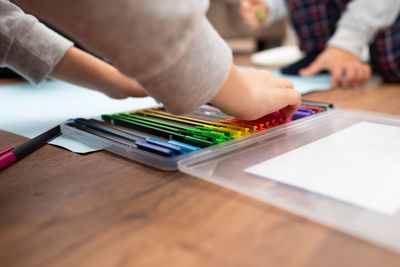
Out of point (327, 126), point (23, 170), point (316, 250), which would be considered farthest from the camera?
point (327, 126)

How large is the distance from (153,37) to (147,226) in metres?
0.12

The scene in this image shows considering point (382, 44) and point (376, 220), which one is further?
point (382, 44)

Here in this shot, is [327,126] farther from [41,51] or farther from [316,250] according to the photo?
[41,51]

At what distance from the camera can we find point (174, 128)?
36 centimetres

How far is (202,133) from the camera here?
345 mm

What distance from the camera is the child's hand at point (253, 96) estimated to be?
0.28m

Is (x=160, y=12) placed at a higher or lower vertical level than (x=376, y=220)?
higher

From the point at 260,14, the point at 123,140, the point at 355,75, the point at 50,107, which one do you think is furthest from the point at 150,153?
the point at 260,14

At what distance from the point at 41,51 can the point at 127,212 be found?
0.31 meters

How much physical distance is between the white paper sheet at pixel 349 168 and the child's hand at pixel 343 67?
0.41 meters

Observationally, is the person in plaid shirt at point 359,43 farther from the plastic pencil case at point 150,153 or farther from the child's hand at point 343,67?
the plastic pencil case at point 150,153

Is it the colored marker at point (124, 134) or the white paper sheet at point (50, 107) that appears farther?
the white paper sheet at point (50, 107)

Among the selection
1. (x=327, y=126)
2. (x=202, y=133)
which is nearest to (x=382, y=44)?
(x=327, y=126)

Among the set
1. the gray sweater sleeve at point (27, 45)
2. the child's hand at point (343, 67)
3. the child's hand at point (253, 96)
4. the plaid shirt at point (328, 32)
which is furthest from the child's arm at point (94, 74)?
the plaid shirt at point (328, 32)
